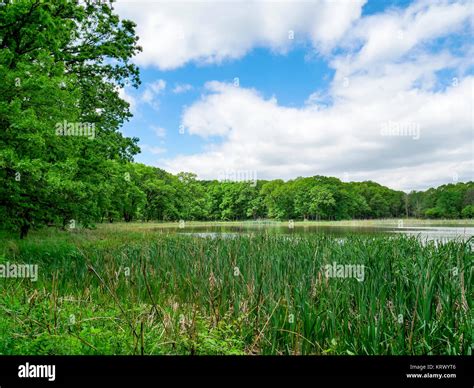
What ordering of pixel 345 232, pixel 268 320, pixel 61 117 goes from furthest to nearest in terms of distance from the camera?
pixel 345 232, pixel 61 117, pixel 268 320

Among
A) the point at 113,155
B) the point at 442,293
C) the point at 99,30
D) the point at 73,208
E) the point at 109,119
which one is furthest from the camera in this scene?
the point at 109,119

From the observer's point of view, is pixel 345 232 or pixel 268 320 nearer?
pixel 268 320

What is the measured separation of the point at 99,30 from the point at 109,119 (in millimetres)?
3147

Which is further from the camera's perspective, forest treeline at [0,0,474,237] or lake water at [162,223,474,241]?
lake water at [162,223,474,241]

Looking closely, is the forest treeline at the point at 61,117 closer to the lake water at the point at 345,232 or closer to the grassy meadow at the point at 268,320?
the lake water at the point at 345,232

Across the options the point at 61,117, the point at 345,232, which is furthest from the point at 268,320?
the point at 345,232

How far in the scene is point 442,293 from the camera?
12.0 feet

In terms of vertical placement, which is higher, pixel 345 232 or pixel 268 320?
pixel 345 232

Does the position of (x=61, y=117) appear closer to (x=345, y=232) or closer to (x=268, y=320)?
(x=268, y=320)

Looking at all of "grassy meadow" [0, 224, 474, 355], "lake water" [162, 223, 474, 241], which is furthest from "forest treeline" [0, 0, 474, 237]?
"grassy meadow" [0, 224, 474, 355]

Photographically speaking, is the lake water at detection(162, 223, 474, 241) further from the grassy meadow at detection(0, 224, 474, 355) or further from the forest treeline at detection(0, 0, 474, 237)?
the grassy meadow at detection(0, 224, 474, 355)
